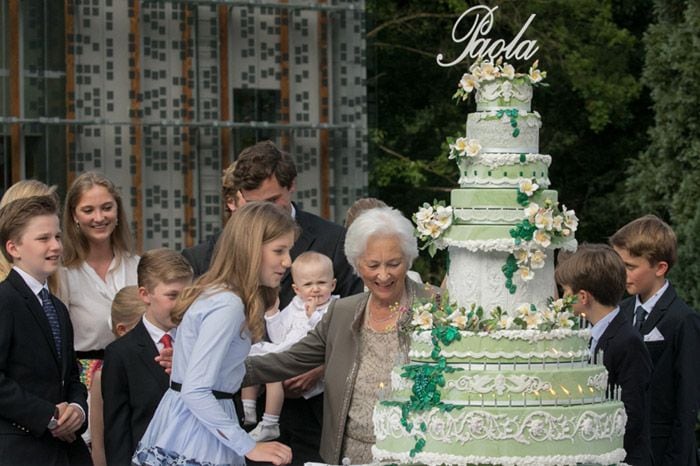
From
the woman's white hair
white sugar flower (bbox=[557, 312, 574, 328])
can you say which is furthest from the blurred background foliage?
white sugar flower (bbox=[557, 312, 574, 328])

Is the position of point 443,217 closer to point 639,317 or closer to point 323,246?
point 323,246

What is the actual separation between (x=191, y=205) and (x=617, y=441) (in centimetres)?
962

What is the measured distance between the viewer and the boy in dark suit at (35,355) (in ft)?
26.6

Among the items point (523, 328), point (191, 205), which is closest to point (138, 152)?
point (191, 205)

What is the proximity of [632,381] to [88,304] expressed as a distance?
3.14 metres

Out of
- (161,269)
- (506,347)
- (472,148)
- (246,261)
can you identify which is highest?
(472,148)

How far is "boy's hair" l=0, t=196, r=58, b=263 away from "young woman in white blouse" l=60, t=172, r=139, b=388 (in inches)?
38.8

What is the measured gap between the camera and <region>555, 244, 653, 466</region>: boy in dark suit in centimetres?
837

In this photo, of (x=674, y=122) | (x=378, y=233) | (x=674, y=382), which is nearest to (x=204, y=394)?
(x=378, y=233)

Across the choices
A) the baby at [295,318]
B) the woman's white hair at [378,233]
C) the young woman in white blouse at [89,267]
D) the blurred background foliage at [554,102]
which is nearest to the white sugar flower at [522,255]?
the woman's white hair at [378,233]

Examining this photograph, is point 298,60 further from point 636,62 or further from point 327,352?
point 636,62

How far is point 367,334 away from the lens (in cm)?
810

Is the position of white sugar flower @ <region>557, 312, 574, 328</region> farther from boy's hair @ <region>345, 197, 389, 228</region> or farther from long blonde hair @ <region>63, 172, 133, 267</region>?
long blonde hair @ <region>63, 172, 133, 267</region>

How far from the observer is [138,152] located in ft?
53.6
